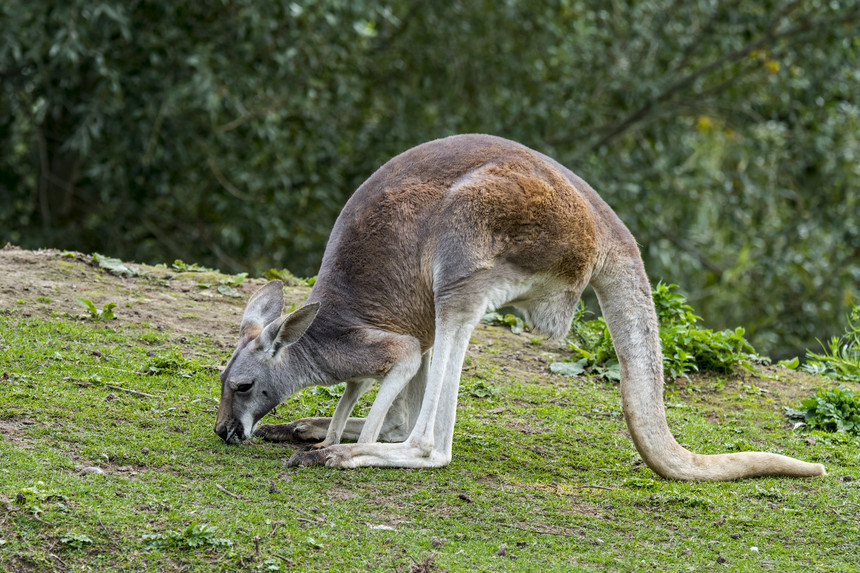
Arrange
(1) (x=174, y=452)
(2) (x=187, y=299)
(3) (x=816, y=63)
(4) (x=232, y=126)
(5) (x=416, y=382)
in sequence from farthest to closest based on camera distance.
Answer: (3) (x=816, y=63) → (4) (x=232, y=126) → (2) (x=187, y=299) → (5) (x=416, y=382) → (1) (x=174, y=452)

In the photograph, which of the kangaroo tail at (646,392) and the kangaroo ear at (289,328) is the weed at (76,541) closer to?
the kangaroo ear at (289,328)

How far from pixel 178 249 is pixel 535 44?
455 centimetres

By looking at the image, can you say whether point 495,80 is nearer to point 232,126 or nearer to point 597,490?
point 232,126

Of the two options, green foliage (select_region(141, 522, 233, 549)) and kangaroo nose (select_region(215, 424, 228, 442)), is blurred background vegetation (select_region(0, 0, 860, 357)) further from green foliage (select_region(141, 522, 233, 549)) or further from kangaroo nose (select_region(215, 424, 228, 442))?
green foliage (select_region(141, 522, 233, 549))

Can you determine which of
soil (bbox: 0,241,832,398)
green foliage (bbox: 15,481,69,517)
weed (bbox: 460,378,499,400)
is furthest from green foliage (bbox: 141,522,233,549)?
soil (bbox: 0,241,832,398)

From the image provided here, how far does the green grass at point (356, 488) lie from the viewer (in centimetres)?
339

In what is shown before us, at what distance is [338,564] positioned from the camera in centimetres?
333

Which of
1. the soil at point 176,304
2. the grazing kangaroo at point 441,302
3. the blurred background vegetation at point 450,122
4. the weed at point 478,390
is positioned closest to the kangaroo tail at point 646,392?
the grazing kangaroo at point 441,302

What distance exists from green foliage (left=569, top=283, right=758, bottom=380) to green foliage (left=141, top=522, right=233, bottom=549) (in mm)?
3192

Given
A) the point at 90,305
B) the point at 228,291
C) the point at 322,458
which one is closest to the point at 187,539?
the point at 322,458

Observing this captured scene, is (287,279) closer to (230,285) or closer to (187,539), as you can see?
(230,285)

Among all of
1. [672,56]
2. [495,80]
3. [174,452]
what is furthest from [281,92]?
[174,452]

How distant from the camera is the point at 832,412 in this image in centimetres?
542

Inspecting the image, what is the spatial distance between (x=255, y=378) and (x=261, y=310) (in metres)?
0.39
